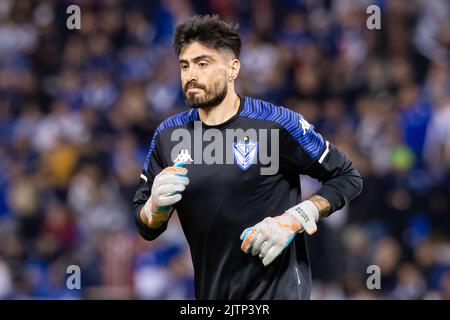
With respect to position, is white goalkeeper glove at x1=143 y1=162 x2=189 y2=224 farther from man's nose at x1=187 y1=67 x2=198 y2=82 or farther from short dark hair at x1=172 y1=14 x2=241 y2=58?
short dark hair at x1=172 y1=14 x2=241 y2=58

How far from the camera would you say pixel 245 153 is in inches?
185

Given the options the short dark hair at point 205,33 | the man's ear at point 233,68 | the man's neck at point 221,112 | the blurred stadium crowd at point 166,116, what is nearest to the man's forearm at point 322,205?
the man's neck at point 221,112

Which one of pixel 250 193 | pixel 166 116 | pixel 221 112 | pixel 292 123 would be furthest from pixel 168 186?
pixel 166 116

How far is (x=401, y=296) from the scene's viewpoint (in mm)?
8914

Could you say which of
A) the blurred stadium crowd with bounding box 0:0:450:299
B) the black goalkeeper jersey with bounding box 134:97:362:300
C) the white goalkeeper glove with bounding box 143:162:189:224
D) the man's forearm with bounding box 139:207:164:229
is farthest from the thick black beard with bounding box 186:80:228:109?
the blurred stadium crowd with bounding box 0:0:450:299

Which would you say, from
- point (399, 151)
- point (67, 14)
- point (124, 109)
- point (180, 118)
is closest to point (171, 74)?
point (124, 109)

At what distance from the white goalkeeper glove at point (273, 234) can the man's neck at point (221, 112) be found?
2.03ft

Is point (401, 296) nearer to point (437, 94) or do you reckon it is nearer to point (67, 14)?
point (437, 94)

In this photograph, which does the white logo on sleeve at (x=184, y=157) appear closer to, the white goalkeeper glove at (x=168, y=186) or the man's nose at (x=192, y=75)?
the white goalkeeper glove at (x=168, y=186)

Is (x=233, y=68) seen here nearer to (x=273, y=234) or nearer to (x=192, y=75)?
(x=192, y=75)

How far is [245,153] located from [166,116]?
6593 millimetres

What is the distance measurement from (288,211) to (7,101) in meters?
8.35

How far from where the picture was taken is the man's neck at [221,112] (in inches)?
189

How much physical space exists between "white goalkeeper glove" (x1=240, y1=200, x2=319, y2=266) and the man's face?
27.9 inches
